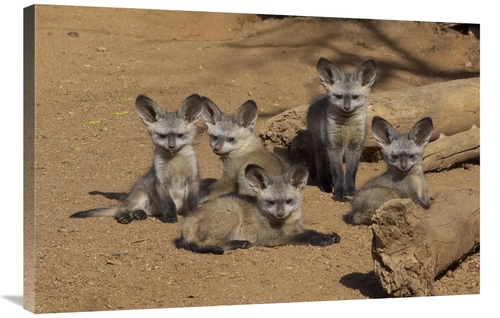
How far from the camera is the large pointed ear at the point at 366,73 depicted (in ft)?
29.2

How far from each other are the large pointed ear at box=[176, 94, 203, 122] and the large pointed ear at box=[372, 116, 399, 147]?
1.59 m

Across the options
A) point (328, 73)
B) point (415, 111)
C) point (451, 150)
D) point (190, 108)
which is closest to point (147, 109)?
point (190, 108)

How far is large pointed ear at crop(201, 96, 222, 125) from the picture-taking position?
8422 mm

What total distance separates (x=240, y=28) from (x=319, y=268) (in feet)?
20.1

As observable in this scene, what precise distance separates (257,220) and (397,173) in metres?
1.49

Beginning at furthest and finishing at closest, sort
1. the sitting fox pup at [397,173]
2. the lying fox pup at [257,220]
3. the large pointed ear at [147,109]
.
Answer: the sitting fox pup at [397,173] → the large pointed ear at [147,109] → the lying fox pup at [257,220]

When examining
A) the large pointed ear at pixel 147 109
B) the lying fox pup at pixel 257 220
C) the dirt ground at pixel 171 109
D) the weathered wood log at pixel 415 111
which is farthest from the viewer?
the weathered wood log at pixel 415 111

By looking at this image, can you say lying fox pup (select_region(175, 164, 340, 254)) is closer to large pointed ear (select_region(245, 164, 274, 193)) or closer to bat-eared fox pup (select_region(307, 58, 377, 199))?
large pointed ear (select_region(245, 164, 274, 193))

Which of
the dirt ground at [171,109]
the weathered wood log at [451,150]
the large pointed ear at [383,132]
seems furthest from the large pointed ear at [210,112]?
the weathered wood log at [451,150]

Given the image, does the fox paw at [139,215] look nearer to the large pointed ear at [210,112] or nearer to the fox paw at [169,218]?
the fox paw at [169,218]

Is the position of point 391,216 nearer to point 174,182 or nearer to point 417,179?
point 417,179

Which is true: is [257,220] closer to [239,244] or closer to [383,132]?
[239,244]

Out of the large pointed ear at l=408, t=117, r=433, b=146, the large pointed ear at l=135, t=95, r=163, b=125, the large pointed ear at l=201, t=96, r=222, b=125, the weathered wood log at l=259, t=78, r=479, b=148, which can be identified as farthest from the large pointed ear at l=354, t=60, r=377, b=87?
the large pointed ear at l=135, t=95, r=163, b=125

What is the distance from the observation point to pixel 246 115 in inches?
336
